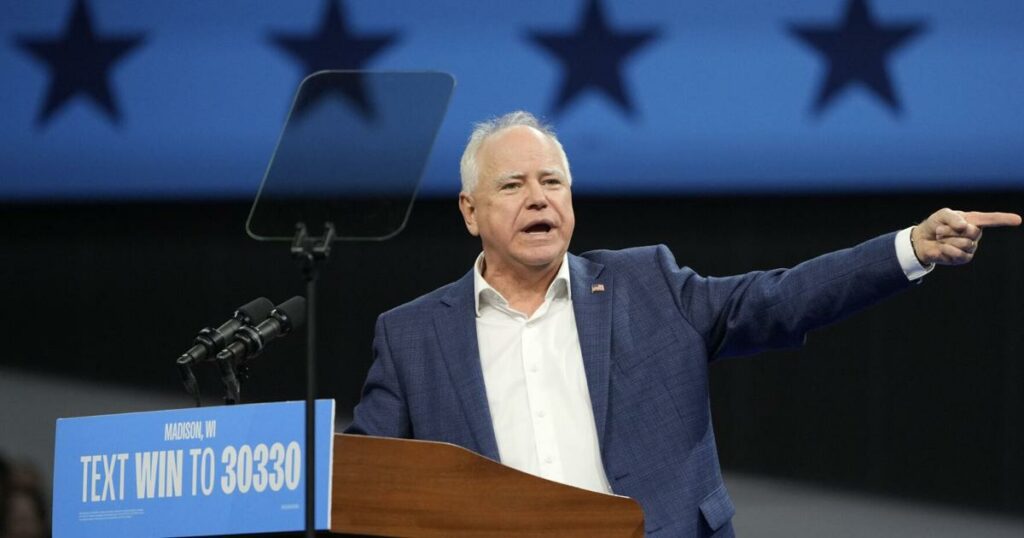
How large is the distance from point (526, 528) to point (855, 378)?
232cm

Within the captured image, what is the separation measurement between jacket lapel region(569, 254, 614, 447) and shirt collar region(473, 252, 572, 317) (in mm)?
14

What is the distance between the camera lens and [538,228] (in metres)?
2.55

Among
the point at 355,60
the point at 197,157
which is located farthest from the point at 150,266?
the point at 355,60

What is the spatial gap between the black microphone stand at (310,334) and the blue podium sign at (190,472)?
0.19 m

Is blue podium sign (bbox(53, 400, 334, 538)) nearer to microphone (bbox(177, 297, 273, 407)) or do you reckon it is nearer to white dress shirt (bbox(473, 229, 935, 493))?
microphone (bbox(177, 297, 273, 407))

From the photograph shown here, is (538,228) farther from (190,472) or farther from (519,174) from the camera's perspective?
(190,472)

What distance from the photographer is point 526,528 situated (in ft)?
5.98

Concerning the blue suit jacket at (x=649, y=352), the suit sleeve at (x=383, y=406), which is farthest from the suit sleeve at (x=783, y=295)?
the suit sleeve at (x=383, y=406)

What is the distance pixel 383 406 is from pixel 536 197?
1.66 feet

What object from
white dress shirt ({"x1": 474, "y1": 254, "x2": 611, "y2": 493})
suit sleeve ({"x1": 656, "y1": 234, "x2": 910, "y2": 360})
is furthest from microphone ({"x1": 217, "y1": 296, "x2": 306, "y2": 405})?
suit sleeve ({"x1": 656, "y1": 234, "x2": 910, "y2": 360})

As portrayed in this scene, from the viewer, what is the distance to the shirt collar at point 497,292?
8.36 feet

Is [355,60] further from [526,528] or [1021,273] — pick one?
[526,528]

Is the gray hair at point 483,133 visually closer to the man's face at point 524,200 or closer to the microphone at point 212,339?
the man's face at point 524,200

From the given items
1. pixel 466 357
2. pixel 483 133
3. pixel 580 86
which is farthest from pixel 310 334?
pixel 580 86
